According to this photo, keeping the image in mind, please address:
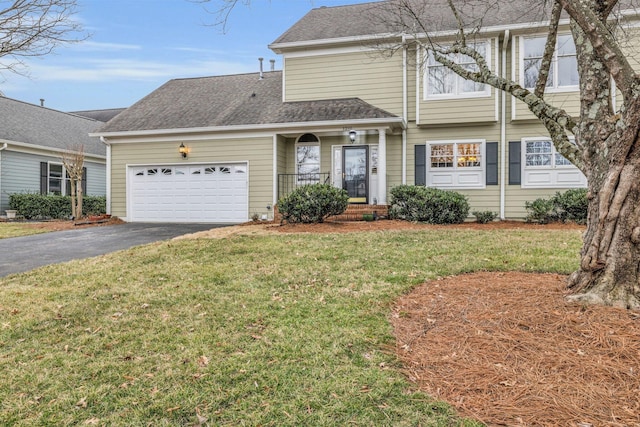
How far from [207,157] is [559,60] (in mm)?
11060

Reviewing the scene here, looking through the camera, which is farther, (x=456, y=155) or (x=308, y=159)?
(x=308, y=159)

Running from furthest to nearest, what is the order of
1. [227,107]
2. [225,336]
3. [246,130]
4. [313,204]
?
[227,107]
[246,130]
[313,204]
[225,336]

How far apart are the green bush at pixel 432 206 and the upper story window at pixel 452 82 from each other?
334 centimetres

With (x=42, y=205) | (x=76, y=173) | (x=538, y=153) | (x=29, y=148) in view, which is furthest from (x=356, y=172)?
(x=29, y=148)

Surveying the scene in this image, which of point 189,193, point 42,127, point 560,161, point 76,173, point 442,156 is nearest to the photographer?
point 560,161

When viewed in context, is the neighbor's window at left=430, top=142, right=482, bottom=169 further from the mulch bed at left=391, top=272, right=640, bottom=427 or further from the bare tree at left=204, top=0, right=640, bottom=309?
the mulch bed at left=391, top=272, right=640, bottom=427

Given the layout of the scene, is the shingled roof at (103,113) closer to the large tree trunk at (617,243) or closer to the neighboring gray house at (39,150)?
the neighboring gray house at (39,150)

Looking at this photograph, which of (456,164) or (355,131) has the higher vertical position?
(355,131)

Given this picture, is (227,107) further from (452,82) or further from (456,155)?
(456,155)

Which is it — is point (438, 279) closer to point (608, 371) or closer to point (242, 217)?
point (608, 371)

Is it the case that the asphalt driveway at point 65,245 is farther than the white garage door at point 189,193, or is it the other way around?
the white garage door at point 189,193

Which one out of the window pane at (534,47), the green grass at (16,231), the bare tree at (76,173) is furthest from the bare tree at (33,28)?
the window pane at (534,47)

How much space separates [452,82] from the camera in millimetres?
11883

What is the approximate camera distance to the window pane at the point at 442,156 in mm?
12320
